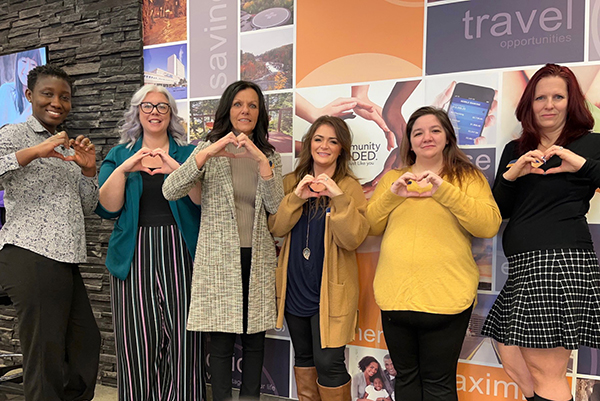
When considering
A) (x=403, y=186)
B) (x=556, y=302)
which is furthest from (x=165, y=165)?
(x=556, y=302)

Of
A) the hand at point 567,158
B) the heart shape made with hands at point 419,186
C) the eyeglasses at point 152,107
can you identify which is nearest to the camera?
the hand at point 567,158

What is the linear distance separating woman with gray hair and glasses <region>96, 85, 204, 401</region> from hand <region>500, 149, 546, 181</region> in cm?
144

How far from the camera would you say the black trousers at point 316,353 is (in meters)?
2.08

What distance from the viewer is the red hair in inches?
71.5

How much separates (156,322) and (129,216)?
21.0 inches

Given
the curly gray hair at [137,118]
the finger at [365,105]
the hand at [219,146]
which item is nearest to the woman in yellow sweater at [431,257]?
the finger at [365,105]

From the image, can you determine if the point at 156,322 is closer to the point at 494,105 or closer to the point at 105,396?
the point at 105,396

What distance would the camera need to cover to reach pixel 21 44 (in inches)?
128

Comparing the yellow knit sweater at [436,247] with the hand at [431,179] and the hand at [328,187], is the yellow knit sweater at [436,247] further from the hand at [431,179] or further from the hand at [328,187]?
the hand at [328,187]

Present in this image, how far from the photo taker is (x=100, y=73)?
298cm

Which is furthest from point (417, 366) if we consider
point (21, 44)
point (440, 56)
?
point (21, 44)

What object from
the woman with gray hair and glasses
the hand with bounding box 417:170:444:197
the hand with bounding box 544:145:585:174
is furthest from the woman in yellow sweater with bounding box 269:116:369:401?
the hand with bounding box 544:145:585:174

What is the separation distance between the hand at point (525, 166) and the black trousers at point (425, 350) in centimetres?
60

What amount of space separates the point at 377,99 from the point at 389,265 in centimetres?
98
